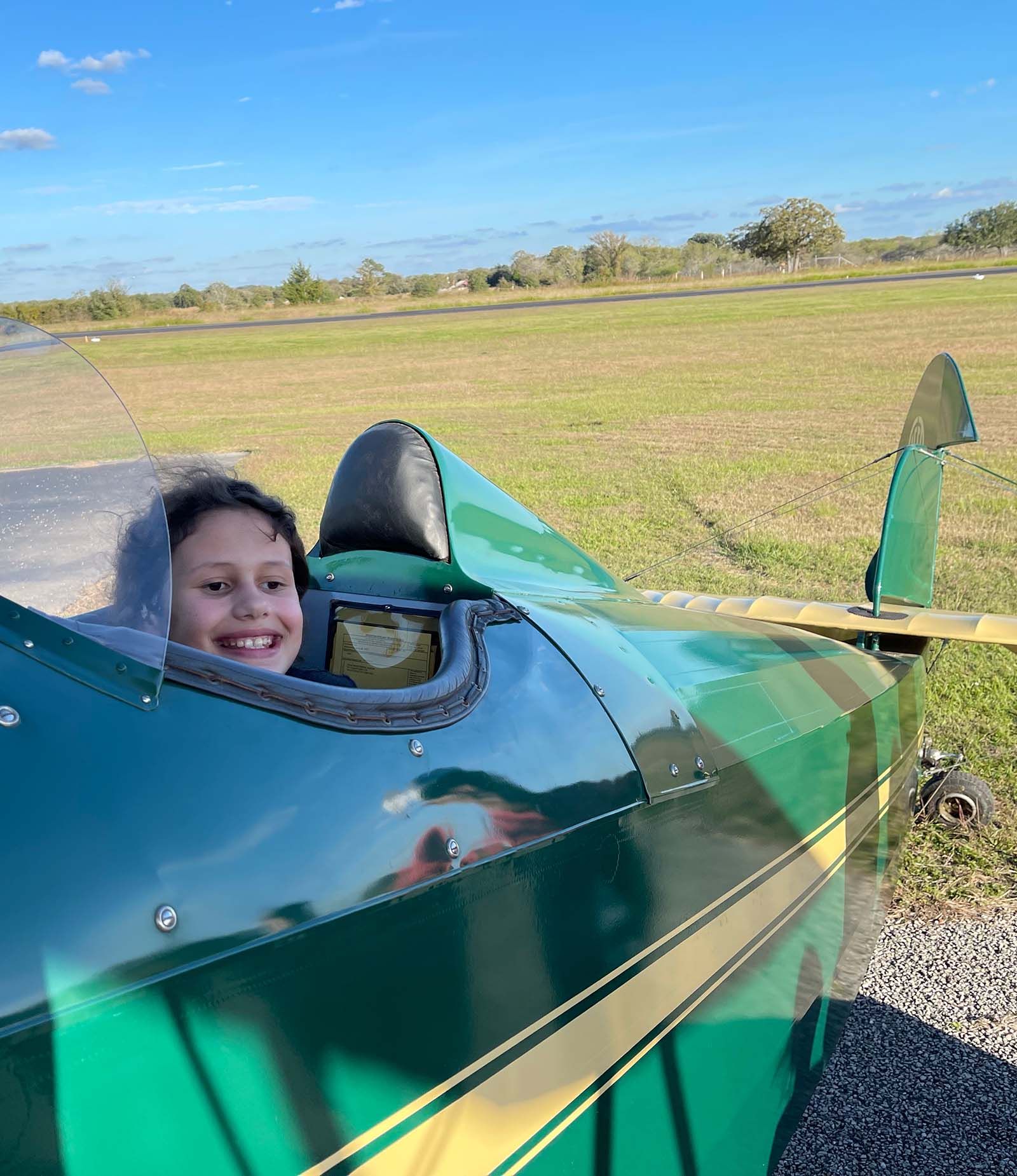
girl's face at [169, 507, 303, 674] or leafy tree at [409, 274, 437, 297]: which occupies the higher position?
leafy tree at [409, 274, 437, 297]

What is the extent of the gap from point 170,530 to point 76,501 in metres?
0.56

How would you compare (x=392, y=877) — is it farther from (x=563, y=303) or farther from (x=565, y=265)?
(x=565, y=265)

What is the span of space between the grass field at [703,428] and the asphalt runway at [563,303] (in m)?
9.16

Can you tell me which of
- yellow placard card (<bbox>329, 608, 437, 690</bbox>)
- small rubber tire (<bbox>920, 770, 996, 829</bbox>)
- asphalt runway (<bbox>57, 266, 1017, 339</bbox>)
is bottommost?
small rubber tire (<bbox>920, 770, 996, 829</bbox>)

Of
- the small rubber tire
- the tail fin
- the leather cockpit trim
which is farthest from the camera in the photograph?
the small rubber tire

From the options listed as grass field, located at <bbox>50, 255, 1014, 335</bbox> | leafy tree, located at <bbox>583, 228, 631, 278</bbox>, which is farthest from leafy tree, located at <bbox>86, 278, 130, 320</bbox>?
leafy tree, located at <bbox>583, 228, 631, 278</bbox>

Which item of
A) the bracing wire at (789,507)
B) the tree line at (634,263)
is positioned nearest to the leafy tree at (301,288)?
the tree line at (634,263)

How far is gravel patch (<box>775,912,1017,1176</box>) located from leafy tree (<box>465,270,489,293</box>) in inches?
2082

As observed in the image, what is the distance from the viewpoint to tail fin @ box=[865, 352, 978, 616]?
3.48m

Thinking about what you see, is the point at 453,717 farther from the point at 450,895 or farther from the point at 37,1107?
the point at 37,1107

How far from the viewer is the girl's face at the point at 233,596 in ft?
6.35

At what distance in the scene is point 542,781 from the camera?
157 cm

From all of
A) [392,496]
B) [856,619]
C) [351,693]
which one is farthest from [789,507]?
[351,693]

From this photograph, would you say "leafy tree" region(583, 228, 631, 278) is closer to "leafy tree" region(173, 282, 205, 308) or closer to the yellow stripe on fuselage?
"leafy tree" region(173, 282, 205, 308)
